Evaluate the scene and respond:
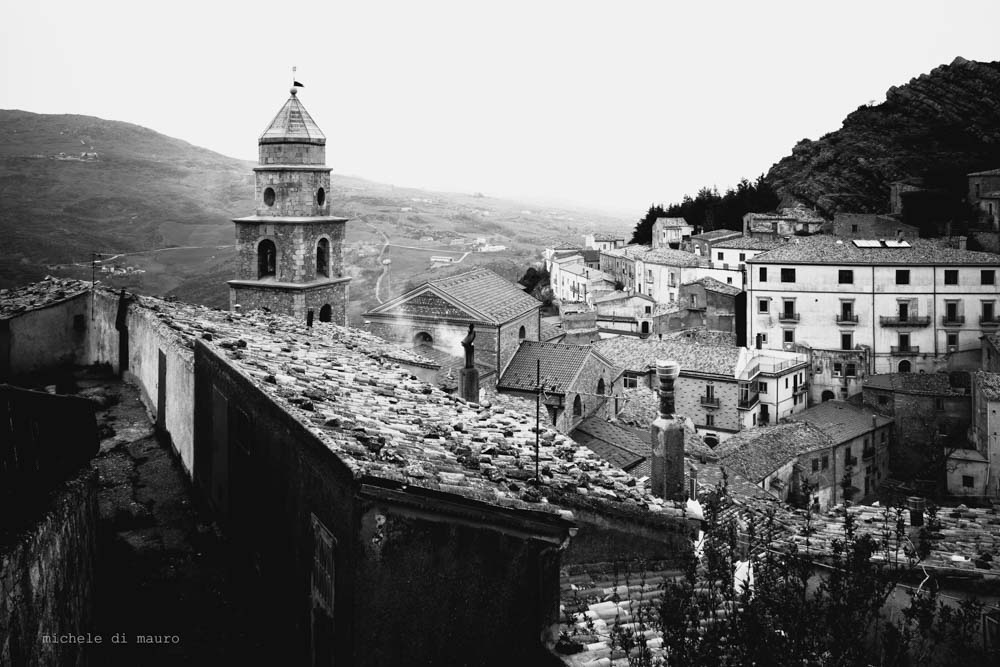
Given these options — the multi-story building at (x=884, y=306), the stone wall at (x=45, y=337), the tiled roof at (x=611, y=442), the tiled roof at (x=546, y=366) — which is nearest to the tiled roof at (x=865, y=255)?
the multi-story building at (x=884, y=306)

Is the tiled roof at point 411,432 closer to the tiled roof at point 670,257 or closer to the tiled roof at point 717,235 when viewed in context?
the tiled roof at point 670,257

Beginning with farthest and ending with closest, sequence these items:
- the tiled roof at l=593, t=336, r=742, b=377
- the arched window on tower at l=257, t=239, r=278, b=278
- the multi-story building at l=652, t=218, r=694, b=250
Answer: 1. the multi-story building at l=652, t=218, r=694, b=250
2. the tiled roof at l=593, t=336, r=742, b=377
3. the arched window on tower at l=257, t=239, r=278, b=278

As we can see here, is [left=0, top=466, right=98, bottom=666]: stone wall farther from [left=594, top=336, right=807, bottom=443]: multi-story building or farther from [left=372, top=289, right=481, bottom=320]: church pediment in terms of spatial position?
Result: [left=594, top=336, right=807, bottom=443]: multi-story building

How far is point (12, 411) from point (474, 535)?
2.42 metres

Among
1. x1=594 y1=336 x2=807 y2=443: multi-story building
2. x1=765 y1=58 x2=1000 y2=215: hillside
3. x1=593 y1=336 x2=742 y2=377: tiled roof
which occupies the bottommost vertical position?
x1=594 y1=336 x2=807 y2=443: multi-story building

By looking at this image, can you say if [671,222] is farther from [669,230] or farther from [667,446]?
[667,446]

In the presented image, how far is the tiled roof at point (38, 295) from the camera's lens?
1268 centimetres

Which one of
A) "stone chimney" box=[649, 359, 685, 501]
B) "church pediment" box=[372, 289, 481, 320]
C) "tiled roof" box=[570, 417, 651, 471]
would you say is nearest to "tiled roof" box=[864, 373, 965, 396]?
"tiled roof" box=[570, 417, 651, 471]

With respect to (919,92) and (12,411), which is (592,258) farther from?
(12,411)

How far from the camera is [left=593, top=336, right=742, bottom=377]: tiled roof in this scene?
3659cm

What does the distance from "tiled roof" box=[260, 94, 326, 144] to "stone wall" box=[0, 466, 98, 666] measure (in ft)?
53.5

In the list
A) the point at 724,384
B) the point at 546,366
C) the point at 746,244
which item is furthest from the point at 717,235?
the point at 546,366

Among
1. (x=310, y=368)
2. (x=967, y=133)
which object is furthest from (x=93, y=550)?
(x=967, y=133)

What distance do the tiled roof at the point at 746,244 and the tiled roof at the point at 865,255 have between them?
696 cm
